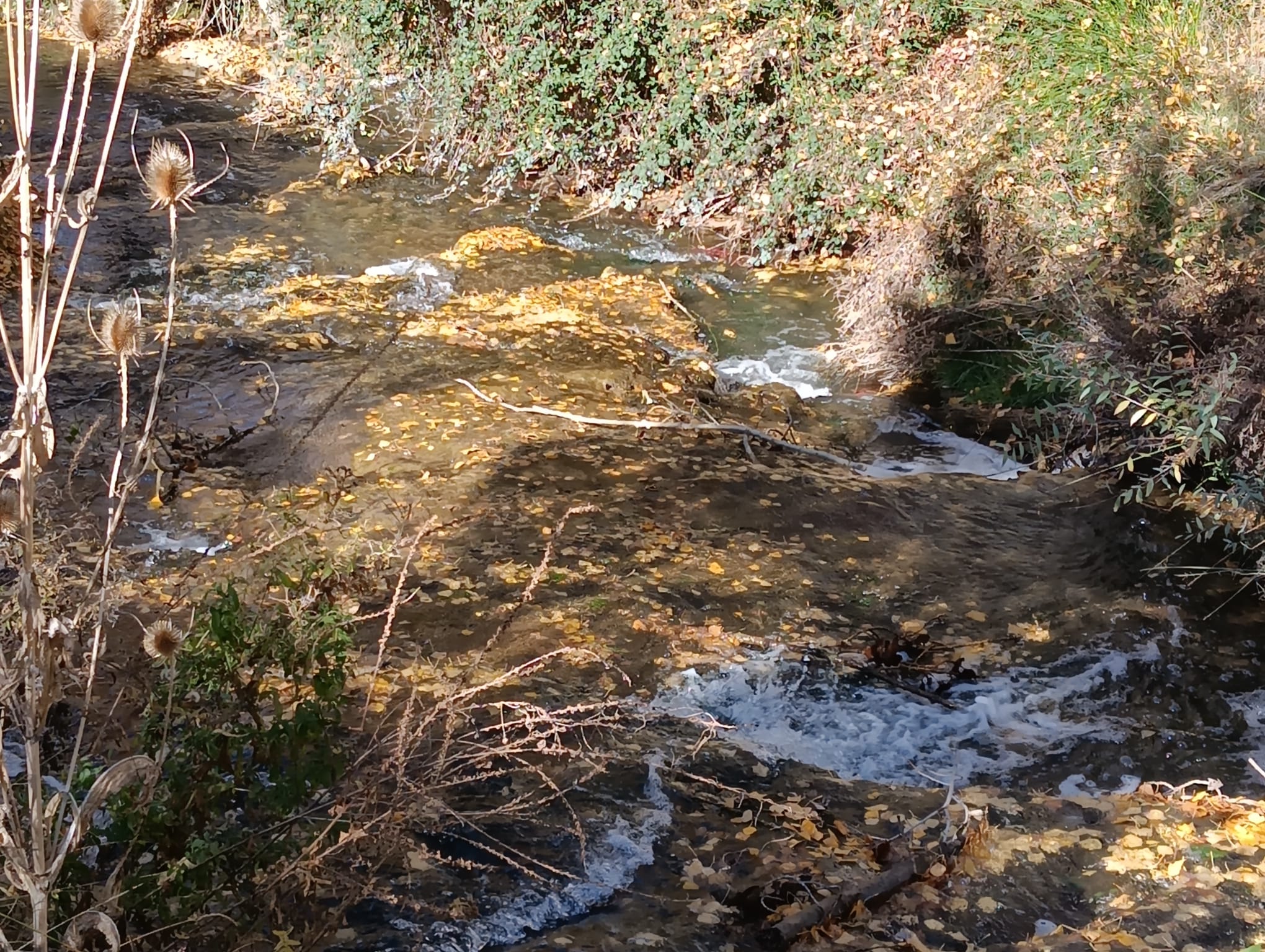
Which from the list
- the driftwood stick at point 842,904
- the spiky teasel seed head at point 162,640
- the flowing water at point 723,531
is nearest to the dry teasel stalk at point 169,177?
the spiky teasel seed head at point 162,640

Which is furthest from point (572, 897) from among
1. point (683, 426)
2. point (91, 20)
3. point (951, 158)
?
point (951, 158)

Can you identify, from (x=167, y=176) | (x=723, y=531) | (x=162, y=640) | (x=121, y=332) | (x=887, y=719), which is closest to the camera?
(x=167, y=176)

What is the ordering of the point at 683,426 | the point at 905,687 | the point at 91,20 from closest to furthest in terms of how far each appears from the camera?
the point at 91,20 < the point at 905,687 < the point at 683,426

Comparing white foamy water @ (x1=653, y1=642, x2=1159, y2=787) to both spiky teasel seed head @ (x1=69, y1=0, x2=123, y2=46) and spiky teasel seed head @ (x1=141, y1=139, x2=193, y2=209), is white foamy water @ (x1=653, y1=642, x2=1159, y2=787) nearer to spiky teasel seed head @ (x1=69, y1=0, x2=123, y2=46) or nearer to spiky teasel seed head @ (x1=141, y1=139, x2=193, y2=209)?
spiky teasel seed head @ (x1=141, y1=139, x2=193, y2=209)

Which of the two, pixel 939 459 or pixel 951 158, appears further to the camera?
pixel 951 158

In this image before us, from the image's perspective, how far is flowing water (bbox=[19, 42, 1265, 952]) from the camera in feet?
15.4

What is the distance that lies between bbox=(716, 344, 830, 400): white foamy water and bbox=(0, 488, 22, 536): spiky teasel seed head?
6340 millimetres

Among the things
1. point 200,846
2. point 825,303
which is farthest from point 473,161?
point 200,846

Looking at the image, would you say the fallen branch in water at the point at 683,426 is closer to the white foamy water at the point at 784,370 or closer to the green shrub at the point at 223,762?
the white foamy water at the point at 784,370

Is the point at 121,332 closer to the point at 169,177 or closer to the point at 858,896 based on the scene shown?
the point at 169,177

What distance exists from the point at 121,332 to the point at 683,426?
17.1 feet

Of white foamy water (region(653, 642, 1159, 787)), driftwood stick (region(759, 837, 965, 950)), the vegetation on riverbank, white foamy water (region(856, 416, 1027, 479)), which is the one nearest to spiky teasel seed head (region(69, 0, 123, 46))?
driftwood stick (region(759, 837, 965, 950))

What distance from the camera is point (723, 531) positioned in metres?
6.12

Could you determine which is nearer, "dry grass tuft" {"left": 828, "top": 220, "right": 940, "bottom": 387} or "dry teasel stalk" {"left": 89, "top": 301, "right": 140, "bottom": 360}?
"dry teasel stalk" {"left": 89, "top": 301, "right": 140, "bottom": 360}
